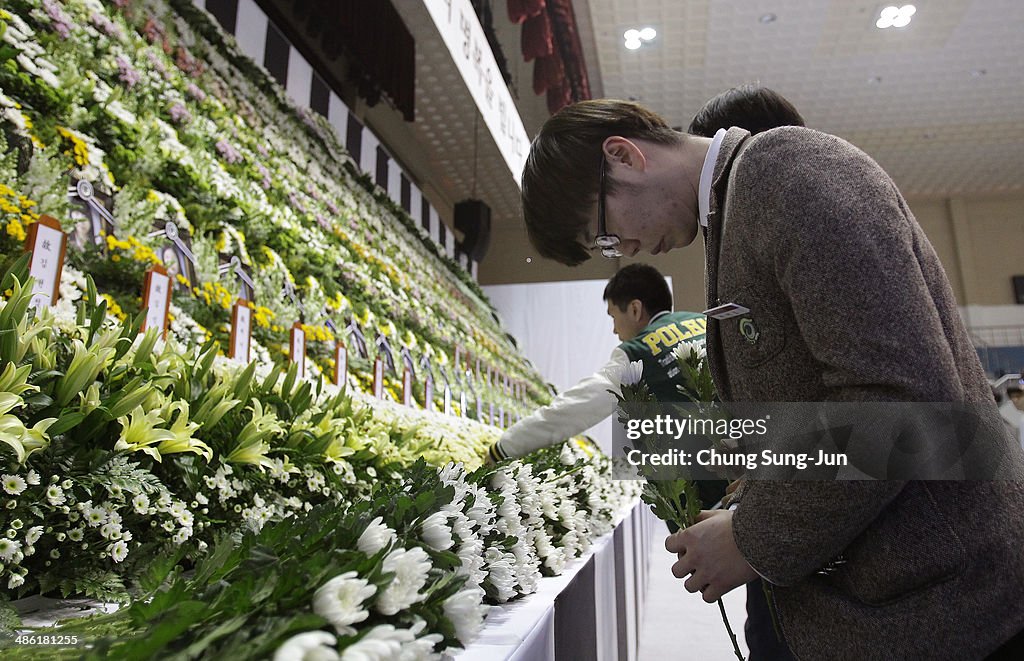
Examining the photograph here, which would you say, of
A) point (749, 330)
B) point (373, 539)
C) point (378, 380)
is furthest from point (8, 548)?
point (378, 380)

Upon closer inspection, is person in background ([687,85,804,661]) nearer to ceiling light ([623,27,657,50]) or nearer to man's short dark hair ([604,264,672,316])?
man's short dark hair ([604,264,672,316])

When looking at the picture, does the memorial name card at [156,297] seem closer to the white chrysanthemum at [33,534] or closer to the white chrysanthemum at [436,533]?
the white chrysanthemum at [33,534]

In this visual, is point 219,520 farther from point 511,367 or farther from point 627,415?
point 511,367

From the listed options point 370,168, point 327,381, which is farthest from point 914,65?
point 327,381

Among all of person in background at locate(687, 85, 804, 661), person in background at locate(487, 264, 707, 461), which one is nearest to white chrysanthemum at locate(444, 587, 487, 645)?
person in background at locate(687, 85, 804, 661)

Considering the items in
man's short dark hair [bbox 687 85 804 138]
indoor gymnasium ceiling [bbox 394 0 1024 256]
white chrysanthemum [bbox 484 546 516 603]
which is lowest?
white chrysanthemum [bbox 484 546 516 603]

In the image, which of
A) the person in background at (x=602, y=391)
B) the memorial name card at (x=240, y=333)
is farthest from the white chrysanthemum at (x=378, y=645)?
the person in background at (x=602, y=391)

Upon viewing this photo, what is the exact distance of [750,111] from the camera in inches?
42.9

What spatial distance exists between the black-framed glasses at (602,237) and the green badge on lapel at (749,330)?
27 centimetres

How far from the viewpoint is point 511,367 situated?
5.22m

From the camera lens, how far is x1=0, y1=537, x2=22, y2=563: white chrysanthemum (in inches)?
28.6

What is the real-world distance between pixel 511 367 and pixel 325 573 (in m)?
4.76

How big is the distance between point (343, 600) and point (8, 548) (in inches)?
20.4

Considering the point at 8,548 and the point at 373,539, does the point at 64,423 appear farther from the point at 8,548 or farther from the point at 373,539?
the point at 373,539
